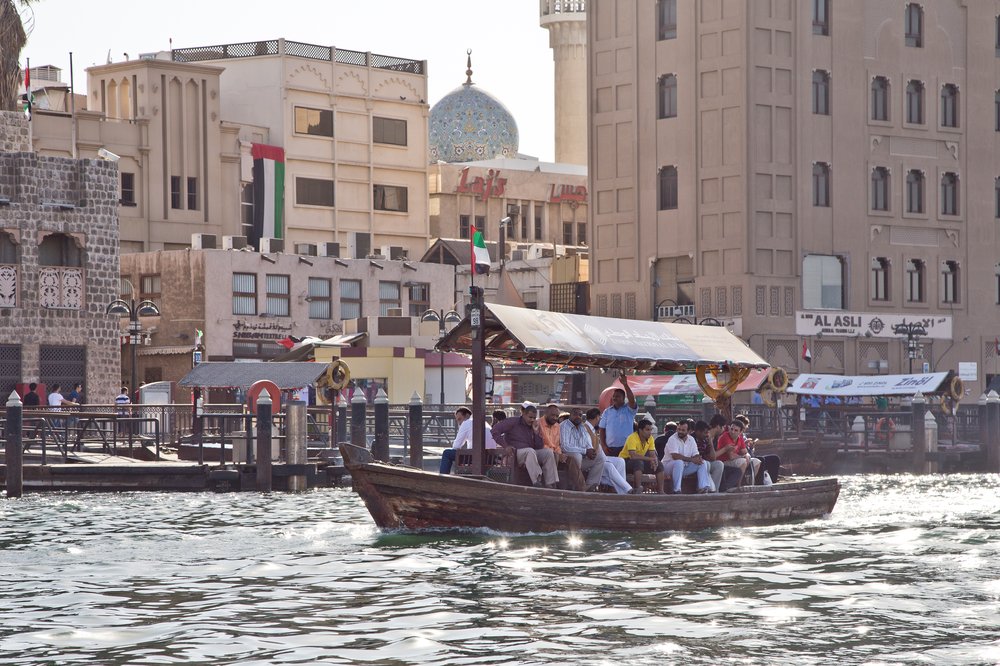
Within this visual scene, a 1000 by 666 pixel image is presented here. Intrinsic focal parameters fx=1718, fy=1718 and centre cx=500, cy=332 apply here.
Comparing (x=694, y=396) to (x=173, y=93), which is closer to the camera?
(x=694, y=396)

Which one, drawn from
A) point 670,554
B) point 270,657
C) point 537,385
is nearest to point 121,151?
point 537,385

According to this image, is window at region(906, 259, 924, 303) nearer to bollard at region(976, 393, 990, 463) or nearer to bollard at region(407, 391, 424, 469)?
bollard at region(976, 393, 990, 463)

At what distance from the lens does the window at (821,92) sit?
62.5 meters

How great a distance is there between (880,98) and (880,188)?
11.0 ft

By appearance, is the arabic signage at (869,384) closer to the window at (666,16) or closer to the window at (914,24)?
the window at (666,16)

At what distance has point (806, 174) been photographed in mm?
61750

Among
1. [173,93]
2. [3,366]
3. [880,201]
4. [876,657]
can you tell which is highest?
[173,93]

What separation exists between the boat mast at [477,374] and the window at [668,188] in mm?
39243

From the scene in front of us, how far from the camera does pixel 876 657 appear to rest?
51.3 ft

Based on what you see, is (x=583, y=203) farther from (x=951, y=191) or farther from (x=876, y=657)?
(x=876, y=657)

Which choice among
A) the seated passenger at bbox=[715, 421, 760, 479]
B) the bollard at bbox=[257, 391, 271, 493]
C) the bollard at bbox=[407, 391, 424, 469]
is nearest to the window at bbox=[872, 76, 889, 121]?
the bollard at bbox=[407, 391, 424, 469]

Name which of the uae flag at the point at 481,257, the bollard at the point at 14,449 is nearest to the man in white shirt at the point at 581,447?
the bollard at the point at 14,449

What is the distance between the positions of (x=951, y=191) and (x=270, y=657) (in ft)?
178

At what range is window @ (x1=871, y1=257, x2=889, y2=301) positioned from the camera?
63.6m
